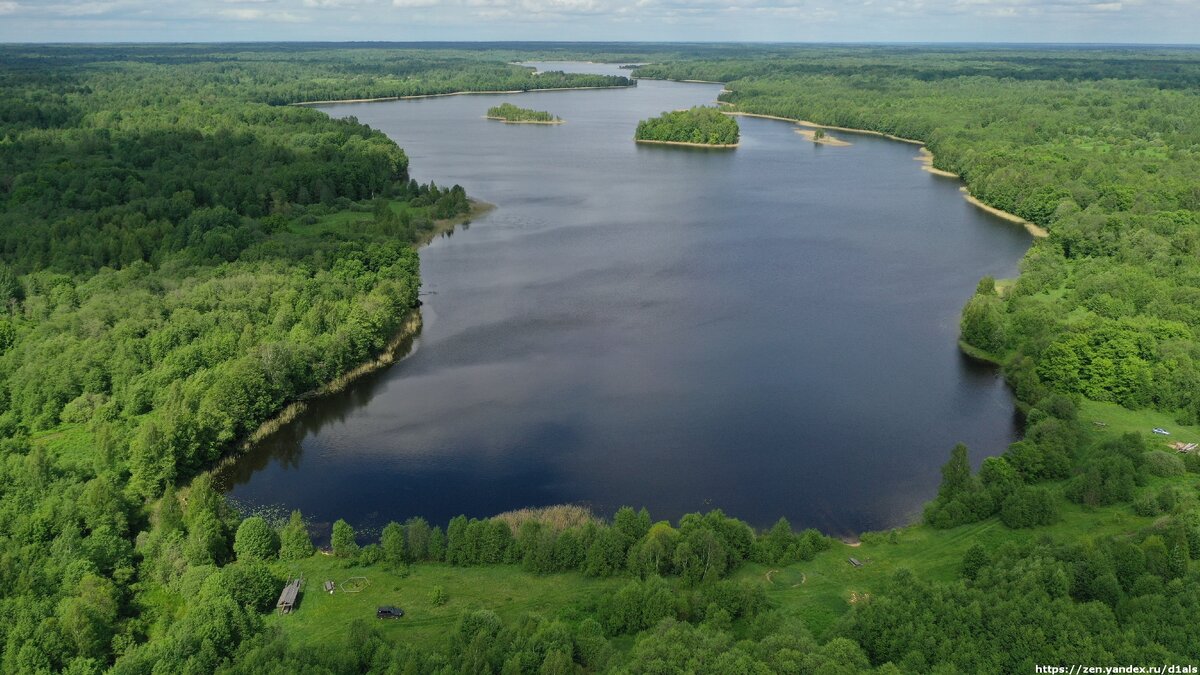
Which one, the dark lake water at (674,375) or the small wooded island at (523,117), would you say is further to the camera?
the small wooded island at (523,117)

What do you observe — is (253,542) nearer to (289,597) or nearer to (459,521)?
(289,597)

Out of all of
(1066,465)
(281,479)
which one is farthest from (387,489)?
(1066,465)

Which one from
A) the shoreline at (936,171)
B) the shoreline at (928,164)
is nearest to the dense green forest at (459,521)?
the shoreline at (936,171)

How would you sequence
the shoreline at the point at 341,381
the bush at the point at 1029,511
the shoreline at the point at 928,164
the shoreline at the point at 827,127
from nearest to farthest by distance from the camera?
the bush at the point at 1029,511 < the shoreline at the point at 341,381 < the shoreline at the point at 928,164 < the shoreline at the point at 827,127

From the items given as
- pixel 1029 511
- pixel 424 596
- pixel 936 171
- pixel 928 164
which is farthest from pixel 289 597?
pixel 928 164

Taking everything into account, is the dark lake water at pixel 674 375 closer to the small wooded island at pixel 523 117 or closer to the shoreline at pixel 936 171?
the shoreline at pixel 936 171

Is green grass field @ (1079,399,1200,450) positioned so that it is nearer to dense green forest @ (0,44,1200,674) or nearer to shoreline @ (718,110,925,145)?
dense green forest @ (0,44,1200,674)
